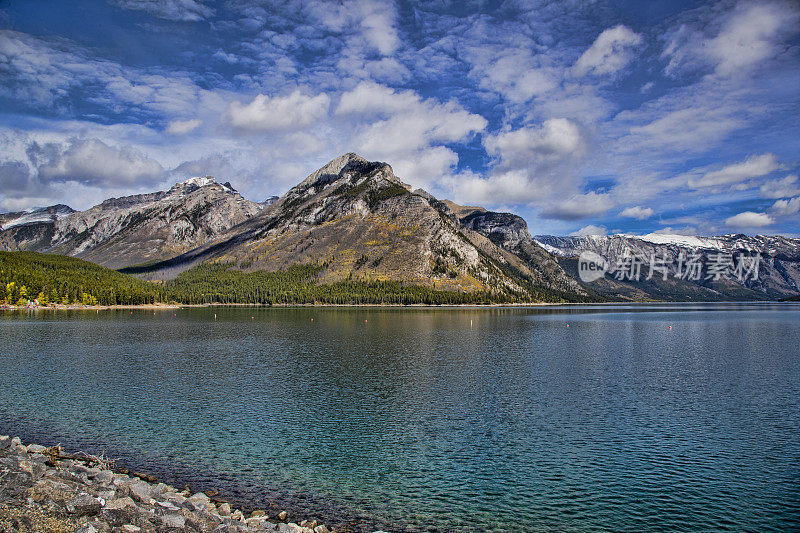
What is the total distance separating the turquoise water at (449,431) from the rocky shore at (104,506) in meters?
2.54

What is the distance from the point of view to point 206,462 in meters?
31.4

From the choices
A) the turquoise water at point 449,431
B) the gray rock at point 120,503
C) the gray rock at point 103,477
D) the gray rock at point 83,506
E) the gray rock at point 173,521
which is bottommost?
the turquoise water at point 449,431

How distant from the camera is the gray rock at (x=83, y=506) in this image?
20.9 metres

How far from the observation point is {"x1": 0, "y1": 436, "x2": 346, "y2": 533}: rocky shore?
19.9 metres

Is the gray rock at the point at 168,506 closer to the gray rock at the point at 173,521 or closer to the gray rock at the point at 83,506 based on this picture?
the gray rock at the point at 173,521

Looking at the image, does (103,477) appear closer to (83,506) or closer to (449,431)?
Result: (83,506)

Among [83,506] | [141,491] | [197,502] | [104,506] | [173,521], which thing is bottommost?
[197,502]

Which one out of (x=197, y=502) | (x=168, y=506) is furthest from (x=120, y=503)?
(x=197, y=502)

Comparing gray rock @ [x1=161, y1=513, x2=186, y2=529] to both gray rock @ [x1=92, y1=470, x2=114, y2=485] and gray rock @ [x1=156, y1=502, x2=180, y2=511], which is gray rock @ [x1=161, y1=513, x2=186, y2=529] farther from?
gray rock @ [x1=92, y1=470, x2=114, y2=485]

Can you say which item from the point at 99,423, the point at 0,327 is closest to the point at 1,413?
the point at 99,423

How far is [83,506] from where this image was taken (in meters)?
21.1

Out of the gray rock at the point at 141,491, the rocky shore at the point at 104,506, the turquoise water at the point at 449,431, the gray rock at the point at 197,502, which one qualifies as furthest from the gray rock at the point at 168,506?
the turquoise water at the point at 449,431

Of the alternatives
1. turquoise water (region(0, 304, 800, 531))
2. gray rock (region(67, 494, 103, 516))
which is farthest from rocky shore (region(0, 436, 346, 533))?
turquoise water (region(0, 304, 800, 531))

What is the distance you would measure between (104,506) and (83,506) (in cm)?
91
